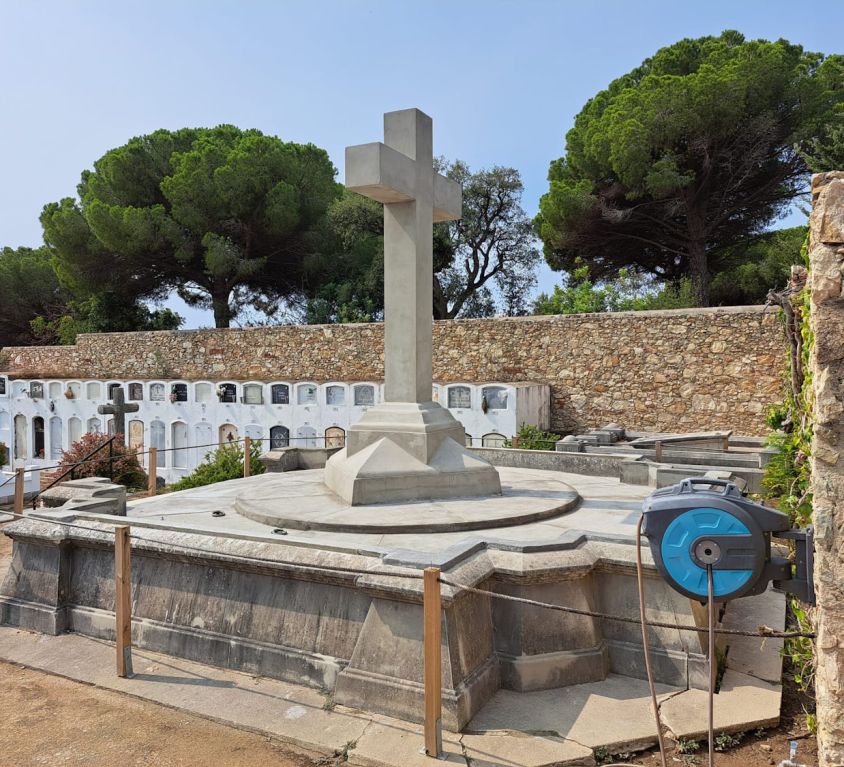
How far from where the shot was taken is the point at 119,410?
1172 cm

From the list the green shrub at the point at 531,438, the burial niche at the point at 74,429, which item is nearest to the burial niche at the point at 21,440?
the burial niche at the point at 74,429

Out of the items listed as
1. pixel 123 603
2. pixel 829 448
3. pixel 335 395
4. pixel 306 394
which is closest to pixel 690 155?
pixel 335 395

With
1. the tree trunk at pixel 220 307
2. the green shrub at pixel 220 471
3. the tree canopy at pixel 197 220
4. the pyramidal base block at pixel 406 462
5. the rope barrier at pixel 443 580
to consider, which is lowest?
the green shrub at pixel 220 471

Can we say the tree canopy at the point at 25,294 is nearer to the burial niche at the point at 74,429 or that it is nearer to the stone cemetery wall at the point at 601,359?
the stone cemetery wall at the point at 601,359

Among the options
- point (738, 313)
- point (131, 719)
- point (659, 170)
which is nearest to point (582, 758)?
point (131, 719)

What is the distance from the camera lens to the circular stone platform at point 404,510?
14.1 ft

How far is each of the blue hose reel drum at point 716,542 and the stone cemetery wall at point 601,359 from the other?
10.5 metres

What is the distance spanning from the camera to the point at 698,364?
1280cm

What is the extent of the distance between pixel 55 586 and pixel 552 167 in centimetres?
1866

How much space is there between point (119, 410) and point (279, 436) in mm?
2996

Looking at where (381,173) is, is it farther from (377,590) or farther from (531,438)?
(531,438)

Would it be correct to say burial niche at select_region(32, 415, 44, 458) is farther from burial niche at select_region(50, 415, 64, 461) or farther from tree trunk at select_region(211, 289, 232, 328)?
tree trunk at select_region(211, 289, 232, 328)

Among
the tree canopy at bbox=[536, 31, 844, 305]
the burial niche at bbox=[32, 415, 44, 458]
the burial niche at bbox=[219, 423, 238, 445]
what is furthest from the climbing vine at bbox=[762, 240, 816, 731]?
the burial niche at bbox=[32, 415, 44, 458]

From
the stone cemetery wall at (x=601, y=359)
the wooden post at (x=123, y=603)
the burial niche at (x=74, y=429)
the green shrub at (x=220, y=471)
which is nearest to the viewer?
the wooden post at (x=123, y=603)
